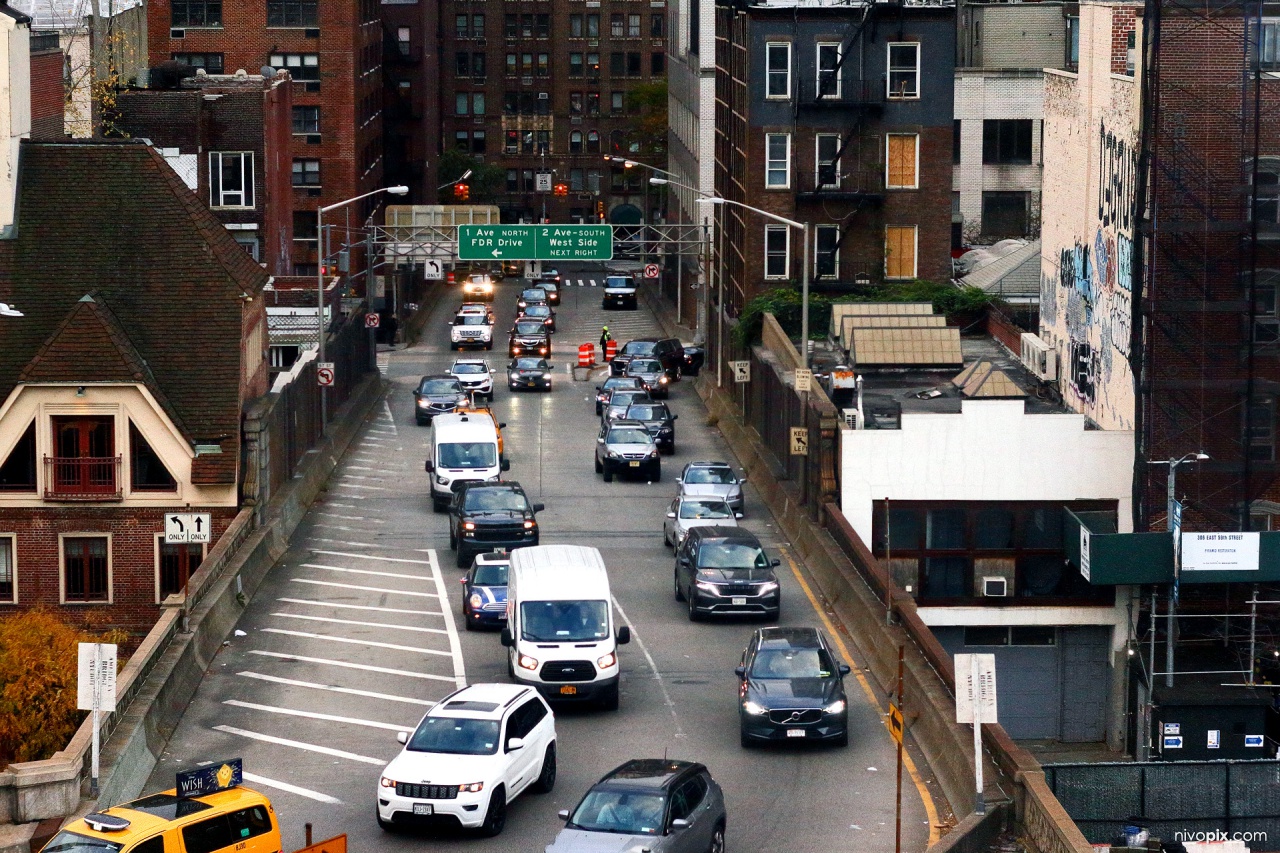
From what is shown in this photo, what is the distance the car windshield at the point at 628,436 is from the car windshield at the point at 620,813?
3418cm

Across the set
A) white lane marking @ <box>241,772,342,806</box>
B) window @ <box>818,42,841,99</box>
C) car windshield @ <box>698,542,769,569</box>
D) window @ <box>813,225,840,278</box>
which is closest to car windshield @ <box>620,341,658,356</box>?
window @ <box>813,225,840,278</box>

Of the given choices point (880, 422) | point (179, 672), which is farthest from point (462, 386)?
point (179, 672)

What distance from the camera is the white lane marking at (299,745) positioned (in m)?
31.6

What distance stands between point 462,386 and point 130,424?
24901mm

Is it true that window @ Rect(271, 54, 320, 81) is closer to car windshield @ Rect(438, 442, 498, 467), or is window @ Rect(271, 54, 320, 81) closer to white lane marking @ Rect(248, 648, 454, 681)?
car windshield @ Rect(438, 442, 498, 467)

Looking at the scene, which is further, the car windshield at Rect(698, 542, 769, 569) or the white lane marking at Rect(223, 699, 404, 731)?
the car windshield at Rect(698, 542, 769, 569)

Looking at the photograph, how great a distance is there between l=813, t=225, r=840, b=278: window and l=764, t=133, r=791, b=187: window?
227cm

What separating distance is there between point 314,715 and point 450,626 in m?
7.17

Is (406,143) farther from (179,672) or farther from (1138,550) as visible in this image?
(179,672)

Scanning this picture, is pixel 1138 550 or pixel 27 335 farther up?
pixel 27 335

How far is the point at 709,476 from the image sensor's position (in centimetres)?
5197

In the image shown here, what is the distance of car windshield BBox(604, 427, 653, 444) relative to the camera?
2344 inches

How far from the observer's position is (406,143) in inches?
5359

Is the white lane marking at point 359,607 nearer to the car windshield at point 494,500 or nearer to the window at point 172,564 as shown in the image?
the car windshield at point 494,500
